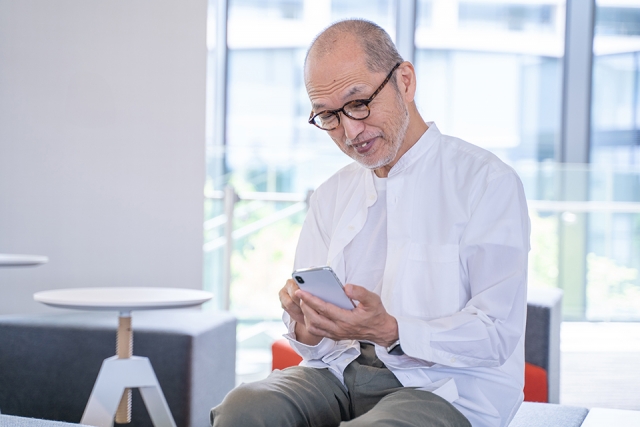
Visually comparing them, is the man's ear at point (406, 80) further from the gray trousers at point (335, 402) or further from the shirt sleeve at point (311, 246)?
the gray trousers at point (335, 402)

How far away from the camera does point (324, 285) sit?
134 cm

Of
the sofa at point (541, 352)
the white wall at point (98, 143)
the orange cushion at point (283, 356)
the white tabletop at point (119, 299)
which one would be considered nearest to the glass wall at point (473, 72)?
the white wall at point (98, 143)

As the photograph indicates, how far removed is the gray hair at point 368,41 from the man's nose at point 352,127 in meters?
0.12

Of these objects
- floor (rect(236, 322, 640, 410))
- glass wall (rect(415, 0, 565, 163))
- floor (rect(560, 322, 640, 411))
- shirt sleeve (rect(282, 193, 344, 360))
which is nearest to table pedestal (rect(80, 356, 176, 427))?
shirt sleeve (rect(282, 193, 344, 360))

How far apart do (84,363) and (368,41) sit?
1764mm

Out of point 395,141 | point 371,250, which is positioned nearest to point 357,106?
point 395,141

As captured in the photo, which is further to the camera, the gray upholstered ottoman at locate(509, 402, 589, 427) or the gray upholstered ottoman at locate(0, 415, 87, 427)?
the gray upholstered ottoman at locate(509, 402, 589, 427)

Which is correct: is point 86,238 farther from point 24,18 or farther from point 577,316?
point 577,316

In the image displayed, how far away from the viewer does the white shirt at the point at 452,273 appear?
1389 millimetres

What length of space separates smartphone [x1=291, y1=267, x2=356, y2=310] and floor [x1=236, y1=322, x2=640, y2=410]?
8.72 feet

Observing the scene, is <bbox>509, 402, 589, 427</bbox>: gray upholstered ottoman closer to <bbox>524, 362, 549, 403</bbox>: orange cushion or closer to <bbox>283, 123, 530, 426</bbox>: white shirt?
<bbox>283, 123, 530, 426</bbox>: white shirt

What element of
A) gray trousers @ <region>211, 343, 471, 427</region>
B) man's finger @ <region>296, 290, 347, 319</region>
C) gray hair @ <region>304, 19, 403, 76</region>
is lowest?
gray trousers @ <region>211, 343, 471, 427</region>

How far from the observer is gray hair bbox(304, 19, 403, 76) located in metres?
1.59

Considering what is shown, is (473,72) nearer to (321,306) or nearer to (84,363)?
(84,363)
